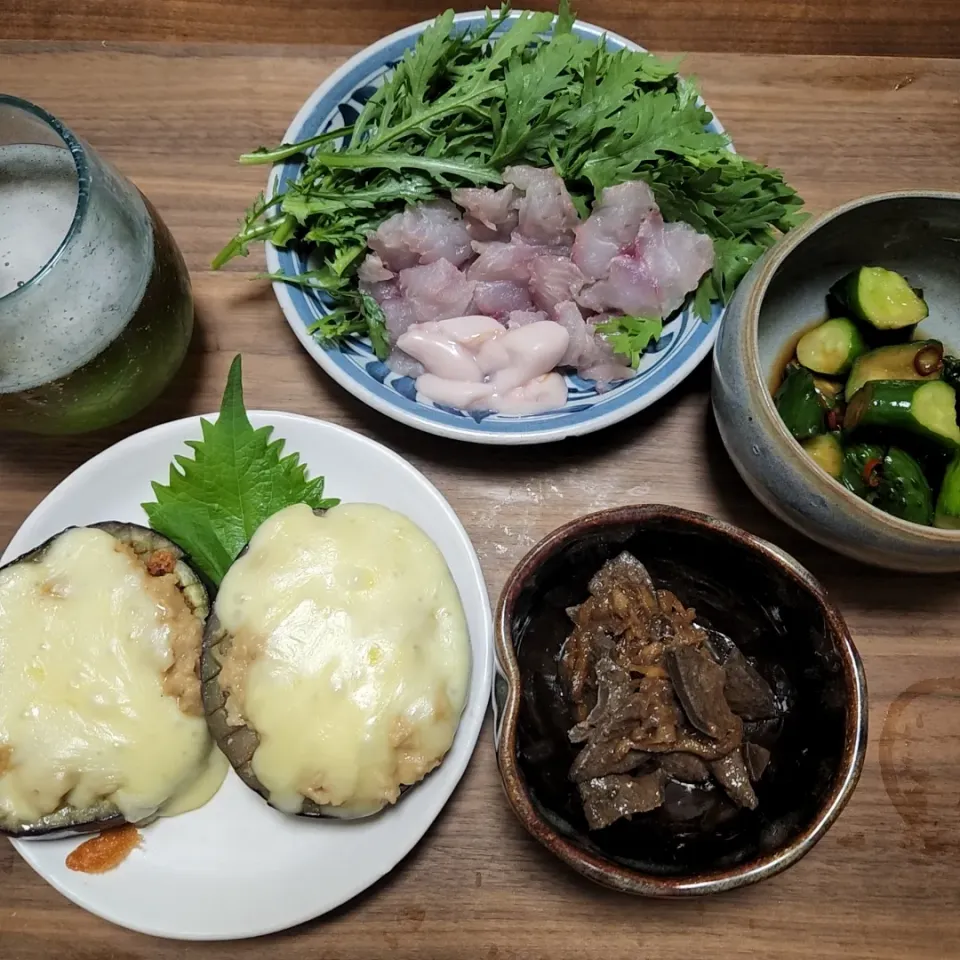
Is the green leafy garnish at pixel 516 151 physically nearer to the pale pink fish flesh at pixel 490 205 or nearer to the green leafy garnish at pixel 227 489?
the pale pink fish flesh at pixel 490 205

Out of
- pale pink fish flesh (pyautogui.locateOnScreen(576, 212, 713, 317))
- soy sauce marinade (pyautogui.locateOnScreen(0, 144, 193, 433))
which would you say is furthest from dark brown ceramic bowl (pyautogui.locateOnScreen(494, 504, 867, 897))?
soy sauce marinade (pyautogui.locateOnScreen(0, 144, 193, 433))

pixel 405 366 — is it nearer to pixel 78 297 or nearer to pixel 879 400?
pixel 78 297

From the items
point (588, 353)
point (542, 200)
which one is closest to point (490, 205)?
point (542, 200)

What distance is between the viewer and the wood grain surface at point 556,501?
4.58 feet

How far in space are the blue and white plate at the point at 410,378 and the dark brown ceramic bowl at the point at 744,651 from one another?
0.25 m

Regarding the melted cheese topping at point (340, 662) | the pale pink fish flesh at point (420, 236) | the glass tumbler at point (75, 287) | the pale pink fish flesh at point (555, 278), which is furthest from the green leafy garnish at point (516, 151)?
the melted cheese topping at point (340, 662)

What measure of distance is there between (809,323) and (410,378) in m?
0.74

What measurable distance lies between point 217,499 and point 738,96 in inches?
52.7

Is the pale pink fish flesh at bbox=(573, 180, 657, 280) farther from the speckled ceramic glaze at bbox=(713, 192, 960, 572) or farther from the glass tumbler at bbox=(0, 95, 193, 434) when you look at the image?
the glass tumbler at bbox=(0, 95, 193, 434)

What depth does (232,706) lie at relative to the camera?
122 centimetres

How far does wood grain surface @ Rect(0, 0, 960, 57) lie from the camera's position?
5.87 ft

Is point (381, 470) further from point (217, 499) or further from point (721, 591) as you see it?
point (721, 591)

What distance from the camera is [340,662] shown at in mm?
1211

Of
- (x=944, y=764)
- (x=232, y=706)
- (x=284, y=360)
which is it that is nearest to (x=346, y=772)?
(x=232, y=706)
